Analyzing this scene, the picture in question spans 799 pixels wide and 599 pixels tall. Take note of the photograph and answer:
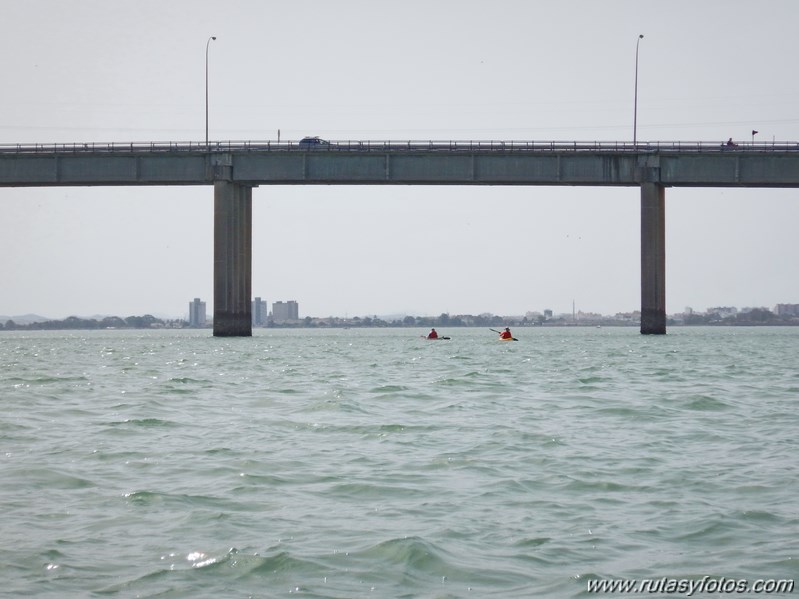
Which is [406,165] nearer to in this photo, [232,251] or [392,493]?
[232,251]

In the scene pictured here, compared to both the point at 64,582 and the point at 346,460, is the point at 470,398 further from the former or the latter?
the point at 64,582

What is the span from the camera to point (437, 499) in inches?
534

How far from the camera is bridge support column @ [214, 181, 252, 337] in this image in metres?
84.6

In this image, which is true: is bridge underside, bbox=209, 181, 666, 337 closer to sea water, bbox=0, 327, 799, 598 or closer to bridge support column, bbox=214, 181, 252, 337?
bridge support column, bbox=214, 181, 252, 337

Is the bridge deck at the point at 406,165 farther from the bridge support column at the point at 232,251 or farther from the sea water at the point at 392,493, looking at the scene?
the sea water at the point at 392,493

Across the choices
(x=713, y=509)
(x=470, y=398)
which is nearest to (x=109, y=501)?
(x=713, y=509)

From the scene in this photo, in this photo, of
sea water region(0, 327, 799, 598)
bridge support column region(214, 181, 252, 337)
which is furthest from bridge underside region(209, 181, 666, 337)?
sea water region(0, 327, 799, 598)

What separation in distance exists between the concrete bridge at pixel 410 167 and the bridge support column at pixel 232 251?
0.38ft

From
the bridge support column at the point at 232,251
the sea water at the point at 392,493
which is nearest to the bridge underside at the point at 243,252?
the bridge support column at the point at 232,251

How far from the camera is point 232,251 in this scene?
8575 cm

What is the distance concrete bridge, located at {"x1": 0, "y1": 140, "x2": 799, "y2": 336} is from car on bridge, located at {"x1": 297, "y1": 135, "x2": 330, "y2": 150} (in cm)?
9

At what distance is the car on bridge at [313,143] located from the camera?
82.6 meters

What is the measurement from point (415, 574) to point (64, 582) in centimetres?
315

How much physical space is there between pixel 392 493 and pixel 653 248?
2903 inches
